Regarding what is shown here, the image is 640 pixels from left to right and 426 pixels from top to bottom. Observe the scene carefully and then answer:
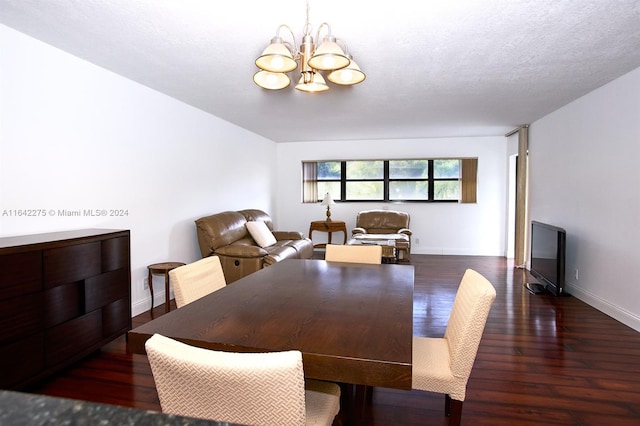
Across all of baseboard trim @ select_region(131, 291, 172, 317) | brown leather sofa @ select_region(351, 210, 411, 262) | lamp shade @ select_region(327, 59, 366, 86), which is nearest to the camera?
lamp shade @ select_region(327, 59, 366, 86)

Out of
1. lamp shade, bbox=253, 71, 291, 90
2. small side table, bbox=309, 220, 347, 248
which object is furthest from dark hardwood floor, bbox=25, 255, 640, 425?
small side table, bbox=309, 220, 347, 248

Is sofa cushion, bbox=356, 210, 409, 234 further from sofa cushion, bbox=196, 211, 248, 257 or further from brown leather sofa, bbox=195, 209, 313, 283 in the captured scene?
sofa cushion, bbox=196, 211, 248, 257

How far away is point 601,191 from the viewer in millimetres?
3697

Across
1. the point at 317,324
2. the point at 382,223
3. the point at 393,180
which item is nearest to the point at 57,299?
the point at 317,324

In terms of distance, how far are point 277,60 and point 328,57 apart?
0.33m

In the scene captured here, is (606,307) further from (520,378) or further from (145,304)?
(145,304)

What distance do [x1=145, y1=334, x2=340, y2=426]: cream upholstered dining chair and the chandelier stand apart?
1.55m

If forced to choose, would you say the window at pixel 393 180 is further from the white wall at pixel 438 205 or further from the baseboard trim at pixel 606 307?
the baseboard trim at pixel 606 307

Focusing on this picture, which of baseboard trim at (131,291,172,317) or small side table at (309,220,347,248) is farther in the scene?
small side table at (309,220,347,248)

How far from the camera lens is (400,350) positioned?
1.10 meters

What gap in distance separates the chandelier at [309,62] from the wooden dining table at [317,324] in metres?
1.23

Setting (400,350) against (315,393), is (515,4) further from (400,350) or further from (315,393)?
(315,393)

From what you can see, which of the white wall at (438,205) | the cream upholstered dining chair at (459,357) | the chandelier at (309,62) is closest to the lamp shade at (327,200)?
the white wall at (438,205)

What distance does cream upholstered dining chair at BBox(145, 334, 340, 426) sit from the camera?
819 millimetres
